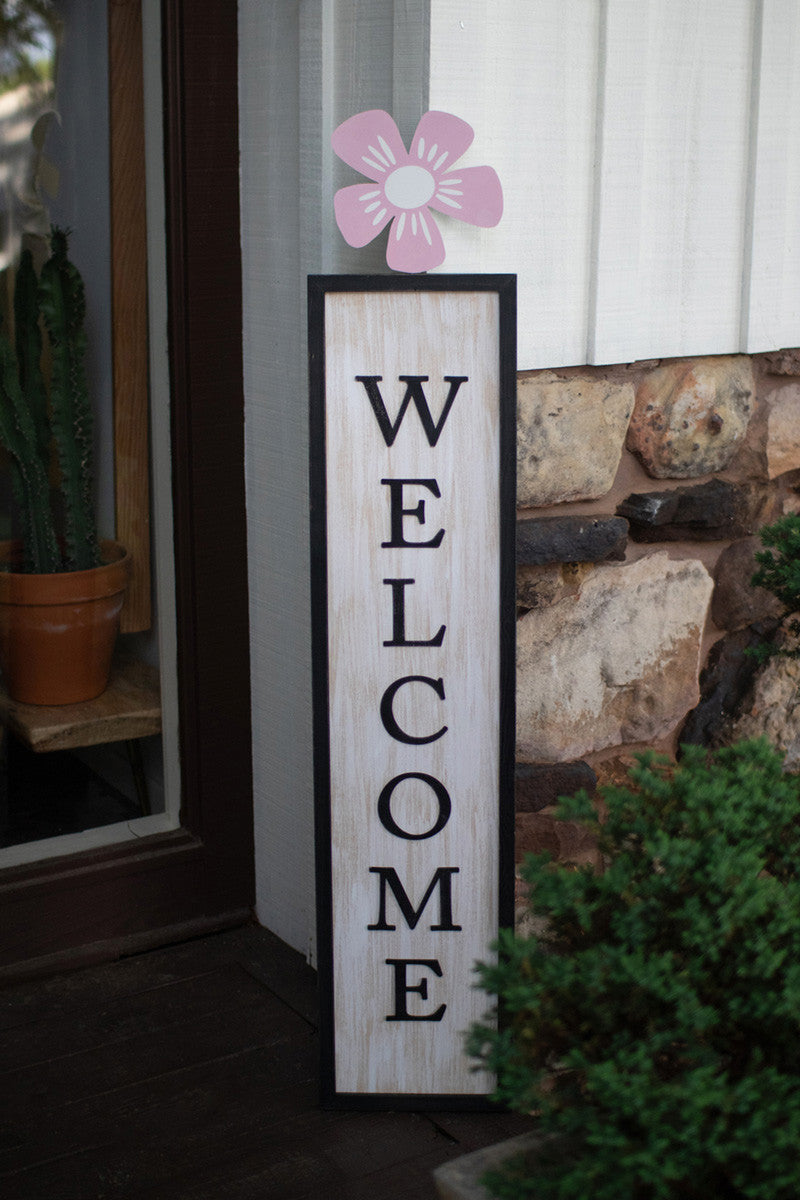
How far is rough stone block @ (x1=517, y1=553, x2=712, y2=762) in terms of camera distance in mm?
2322

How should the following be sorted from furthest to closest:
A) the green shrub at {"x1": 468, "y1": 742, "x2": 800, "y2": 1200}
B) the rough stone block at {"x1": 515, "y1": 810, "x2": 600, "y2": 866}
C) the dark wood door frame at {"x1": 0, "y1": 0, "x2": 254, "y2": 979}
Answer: the dark wood door frame at {"x1": 0, "y1": 0, "x2": 254, "y2": 979} < the rough stone block at {"x1": 515, "y1": 810, "x2": 600, "y2": 866} < the green shrub at {"x1": 468, "y1": 742, "x2": 800, "y2": 1200}

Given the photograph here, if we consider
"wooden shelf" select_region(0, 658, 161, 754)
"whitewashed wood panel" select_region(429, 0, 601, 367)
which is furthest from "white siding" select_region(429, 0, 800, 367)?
"wooden shelf" select_region(0, 658, 161, 754)

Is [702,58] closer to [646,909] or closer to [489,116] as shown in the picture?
[489,116]

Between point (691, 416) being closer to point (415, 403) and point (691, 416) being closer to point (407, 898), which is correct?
point (415, 403)

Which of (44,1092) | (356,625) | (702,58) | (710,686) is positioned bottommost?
(44,1092)

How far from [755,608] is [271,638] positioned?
1.00m

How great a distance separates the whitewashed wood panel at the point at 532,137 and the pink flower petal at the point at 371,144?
4.2 inches

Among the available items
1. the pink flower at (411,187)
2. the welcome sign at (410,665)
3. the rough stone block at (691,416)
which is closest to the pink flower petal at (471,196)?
the pink flower at (411,187)

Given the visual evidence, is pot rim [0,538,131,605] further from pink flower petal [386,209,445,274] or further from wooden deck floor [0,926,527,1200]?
pink flower petal [386,209,445,274]

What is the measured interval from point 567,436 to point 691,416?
1.03ft

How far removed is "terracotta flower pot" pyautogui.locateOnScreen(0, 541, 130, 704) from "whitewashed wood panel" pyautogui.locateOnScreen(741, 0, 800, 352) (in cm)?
142

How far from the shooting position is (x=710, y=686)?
2566 mm

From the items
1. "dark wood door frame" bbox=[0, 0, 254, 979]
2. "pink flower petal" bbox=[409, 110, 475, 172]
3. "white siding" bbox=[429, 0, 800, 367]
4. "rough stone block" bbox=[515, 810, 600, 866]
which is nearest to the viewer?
"pink flower petal" bbox=[409, 110, 475, 172]

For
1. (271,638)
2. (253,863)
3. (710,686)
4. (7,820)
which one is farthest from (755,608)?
(7,820)
